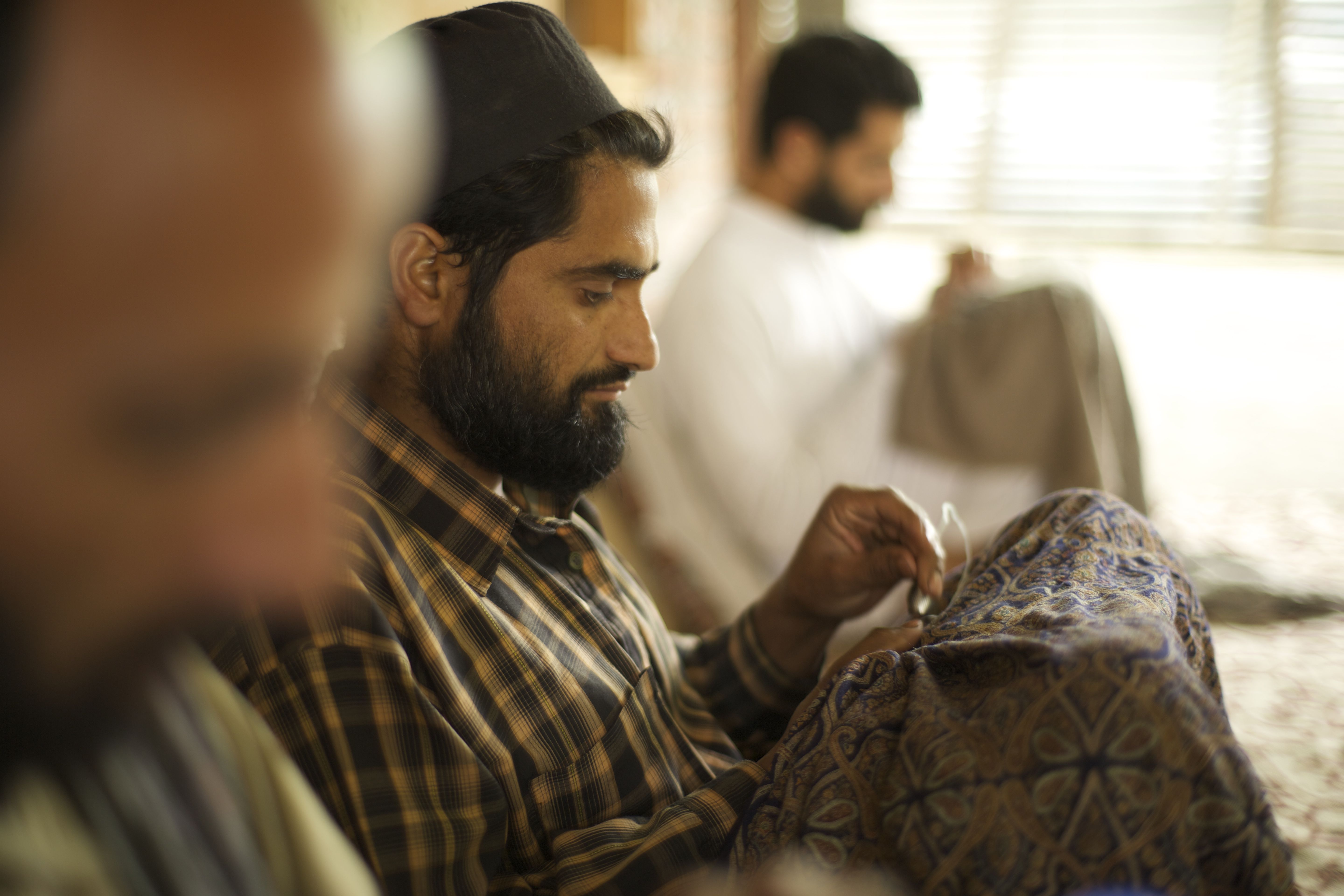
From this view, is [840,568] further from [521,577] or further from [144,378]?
[144,378]

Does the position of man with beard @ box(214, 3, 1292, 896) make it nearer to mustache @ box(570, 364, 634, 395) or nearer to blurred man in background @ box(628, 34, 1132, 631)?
mustache @ box(570, 364, 634, 395)

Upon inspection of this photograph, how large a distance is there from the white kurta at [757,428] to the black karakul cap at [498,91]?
100 centimetres

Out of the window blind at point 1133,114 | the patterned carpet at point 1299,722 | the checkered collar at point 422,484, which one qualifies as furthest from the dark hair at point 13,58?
the window blind at point 1133,114

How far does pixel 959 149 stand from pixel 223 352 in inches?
139

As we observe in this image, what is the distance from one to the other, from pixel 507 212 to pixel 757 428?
3.48 feet

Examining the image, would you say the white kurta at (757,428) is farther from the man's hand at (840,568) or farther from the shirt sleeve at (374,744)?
the shirt sleeve at (374,744)

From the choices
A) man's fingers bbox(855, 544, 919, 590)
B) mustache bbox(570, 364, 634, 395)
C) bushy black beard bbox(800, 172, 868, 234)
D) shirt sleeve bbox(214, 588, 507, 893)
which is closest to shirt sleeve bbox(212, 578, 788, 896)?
shirt sleeve bbox(214, 588, 507, 893)

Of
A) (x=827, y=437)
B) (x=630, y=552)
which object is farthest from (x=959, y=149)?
(x=630, y=552)

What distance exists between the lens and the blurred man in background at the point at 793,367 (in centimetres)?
198

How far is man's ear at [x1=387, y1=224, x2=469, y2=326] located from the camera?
1007 millimetres

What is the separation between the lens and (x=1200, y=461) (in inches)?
127

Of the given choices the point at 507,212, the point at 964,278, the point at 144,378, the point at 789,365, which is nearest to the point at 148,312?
the point at 144,378

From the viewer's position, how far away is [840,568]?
3.81 feet

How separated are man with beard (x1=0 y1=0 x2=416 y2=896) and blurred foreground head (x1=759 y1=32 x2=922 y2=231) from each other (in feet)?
6.88
